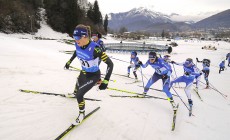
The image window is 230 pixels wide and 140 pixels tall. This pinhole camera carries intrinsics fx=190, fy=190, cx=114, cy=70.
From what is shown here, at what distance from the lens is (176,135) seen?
20.7ft

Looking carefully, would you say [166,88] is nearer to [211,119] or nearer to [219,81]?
[211,119]

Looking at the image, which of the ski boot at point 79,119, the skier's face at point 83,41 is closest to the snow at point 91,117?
the ski boot at point 79,119

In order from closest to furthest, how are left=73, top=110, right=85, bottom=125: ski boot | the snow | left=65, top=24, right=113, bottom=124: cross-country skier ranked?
Answer: left=65, top=24, right=113, bottom=124: cross-country skier, the snow, left=73, top=110, right=85, bottom=125: ski boot

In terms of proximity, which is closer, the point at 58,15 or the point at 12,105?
the point at 12,105

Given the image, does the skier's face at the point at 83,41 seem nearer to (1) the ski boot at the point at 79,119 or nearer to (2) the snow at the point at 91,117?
(2) the snow at the point at 91,117

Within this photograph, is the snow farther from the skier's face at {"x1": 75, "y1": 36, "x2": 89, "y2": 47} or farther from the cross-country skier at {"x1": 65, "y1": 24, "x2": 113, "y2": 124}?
the skier's face at {"x1": 75, "y1": 36, "x2": 89, "y2": 47}

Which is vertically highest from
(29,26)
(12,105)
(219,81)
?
(29,26)

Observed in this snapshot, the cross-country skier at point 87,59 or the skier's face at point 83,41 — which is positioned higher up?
the skier's face at point 83,41

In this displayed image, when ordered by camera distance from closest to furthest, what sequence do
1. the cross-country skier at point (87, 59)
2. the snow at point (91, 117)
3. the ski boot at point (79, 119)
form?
the cross-country skier at point (87, 59) < the snow at point (91, 117) < the ski boot at point (79, 119)

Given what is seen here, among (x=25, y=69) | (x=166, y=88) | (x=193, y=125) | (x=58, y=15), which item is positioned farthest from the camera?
(x=58, y=15)

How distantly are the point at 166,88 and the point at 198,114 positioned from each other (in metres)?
2.08

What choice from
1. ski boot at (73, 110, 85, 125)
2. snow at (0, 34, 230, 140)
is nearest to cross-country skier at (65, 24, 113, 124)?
ski boot at (73, 110, 85, 125)

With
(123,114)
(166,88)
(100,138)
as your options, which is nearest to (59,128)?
(100,138)

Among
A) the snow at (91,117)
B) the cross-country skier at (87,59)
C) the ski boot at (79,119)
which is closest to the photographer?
the cross-country skier at (87,59)
